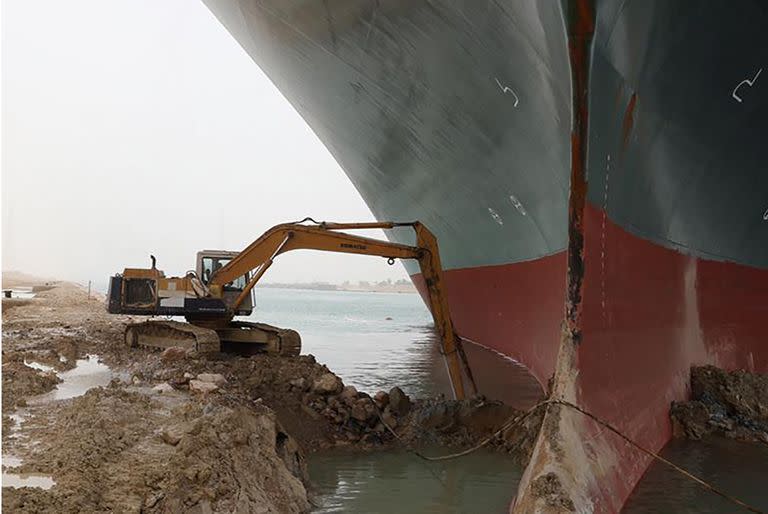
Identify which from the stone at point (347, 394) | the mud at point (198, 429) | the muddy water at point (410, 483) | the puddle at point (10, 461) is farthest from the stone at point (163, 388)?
the puddle at point (10, 461)

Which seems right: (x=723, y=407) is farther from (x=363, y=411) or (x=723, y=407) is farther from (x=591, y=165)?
(x=363, y=411)

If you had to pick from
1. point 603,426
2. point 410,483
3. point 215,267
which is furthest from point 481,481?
point 215,267

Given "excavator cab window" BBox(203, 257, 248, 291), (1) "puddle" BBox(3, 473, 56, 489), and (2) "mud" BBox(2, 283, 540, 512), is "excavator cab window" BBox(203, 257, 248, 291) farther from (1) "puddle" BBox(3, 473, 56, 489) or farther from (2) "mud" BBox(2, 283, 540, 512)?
(1) "puddle" BBox(3, 473, 56, 489)

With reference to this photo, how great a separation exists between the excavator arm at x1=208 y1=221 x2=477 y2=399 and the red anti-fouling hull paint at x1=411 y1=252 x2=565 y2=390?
1.20m

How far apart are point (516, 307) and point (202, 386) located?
192 inches

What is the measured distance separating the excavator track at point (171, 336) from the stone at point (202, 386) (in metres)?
1.73

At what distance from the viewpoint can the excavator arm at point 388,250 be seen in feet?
22.3

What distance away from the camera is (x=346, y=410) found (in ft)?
21.9

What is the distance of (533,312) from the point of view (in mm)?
8219

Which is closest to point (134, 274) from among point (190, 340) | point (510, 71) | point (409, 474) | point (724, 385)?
point (190, 340)

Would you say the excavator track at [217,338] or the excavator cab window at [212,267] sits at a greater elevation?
the excavator cab window at [212,267]

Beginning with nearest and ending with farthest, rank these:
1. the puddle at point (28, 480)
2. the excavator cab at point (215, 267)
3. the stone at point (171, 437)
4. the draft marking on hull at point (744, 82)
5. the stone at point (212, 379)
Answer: the puddle at point (28, 480) < the stone at point (171, 437) < the draft marking on hull at point (744, 82) < the stone at point (212, 379) < the excavator cab at point (215, 267)

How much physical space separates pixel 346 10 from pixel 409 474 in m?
4.92

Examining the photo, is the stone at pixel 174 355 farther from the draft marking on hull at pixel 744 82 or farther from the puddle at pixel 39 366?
→ the draft marking on hull at pixel 744 82
